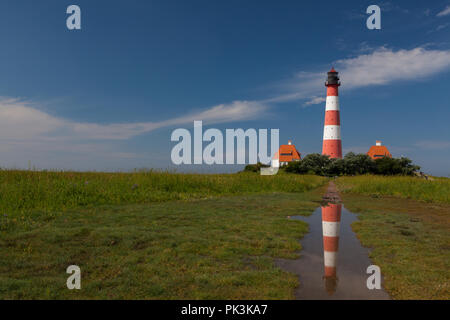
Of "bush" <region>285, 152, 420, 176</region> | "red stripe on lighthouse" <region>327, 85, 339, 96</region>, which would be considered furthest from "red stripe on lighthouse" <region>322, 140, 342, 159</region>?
"red stripe on lighthouse" <region>327, 85, 339, 96</region>

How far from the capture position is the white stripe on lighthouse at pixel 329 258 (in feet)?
17.1

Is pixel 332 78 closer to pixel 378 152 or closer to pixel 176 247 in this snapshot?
pixel 378 152

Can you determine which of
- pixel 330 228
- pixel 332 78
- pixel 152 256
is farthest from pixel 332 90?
pixel 152 256

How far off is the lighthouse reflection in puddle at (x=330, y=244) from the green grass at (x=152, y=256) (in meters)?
0.57

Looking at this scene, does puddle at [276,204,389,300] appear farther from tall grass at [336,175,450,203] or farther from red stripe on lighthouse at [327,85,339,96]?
red stripe on lighthouse at [327,85,339,96]

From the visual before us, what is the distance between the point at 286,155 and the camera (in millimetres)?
58438

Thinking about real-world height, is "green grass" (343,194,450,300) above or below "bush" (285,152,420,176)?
below

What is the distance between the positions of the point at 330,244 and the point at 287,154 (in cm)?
5296

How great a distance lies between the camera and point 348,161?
39.5 m

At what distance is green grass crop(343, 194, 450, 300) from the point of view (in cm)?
422

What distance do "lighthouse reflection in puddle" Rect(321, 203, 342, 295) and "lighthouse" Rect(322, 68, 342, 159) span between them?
1304 inches
